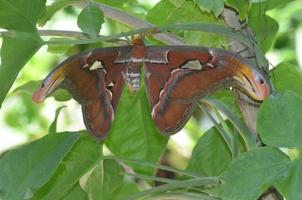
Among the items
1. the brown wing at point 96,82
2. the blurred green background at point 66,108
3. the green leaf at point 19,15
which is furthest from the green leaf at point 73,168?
the blurred green background at point 66,108

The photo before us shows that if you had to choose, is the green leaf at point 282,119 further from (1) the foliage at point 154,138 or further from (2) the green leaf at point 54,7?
(2) the green leaf at point 54,7

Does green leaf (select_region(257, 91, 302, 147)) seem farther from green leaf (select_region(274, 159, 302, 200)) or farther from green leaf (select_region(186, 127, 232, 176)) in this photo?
green leaf (select_region(186, 127, 232, 176))

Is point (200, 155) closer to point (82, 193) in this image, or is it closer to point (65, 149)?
point (82, 193)

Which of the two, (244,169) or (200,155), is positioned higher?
(244,169)

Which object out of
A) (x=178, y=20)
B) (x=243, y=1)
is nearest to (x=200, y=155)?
(x=178, y=20)

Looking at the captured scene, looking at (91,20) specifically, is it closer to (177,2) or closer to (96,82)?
(96,82)
